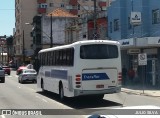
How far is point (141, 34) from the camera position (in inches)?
1452

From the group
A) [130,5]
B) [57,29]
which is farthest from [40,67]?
[57,29]

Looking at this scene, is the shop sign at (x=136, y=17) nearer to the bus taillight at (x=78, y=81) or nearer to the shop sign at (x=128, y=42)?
the shop sign at (x=128, y=42)

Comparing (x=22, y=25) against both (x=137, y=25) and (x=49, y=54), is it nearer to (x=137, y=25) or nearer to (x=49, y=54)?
(x=137, y=25)

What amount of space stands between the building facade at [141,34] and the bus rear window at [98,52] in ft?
41.9

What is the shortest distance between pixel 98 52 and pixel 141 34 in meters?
17.9

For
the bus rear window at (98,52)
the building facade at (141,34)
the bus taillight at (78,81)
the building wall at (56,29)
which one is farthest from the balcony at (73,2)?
the bus taillight at (78,81)

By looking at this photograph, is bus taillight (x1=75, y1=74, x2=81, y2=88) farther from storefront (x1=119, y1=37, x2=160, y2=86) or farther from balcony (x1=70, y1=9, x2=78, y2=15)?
balcony (x1=70, y1=9, x2=78, y2=15)

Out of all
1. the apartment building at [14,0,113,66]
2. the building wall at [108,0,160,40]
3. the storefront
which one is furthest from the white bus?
the apartment building at [14,0,113,66]

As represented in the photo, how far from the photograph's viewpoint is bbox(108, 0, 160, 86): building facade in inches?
1347

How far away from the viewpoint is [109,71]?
64.4 feet

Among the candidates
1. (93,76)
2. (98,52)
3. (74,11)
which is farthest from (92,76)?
(74,11)

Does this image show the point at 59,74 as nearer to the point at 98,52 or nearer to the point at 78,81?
the point at 78,81

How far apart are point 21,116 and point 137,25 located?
23.4m

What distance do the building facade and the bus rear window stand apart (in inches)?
503
